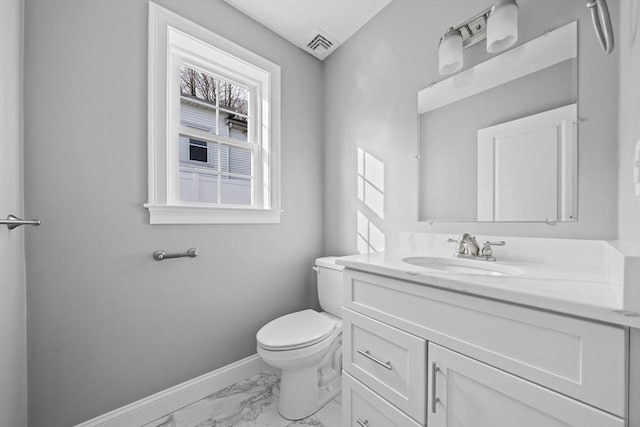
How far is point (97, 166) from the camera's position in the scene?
120 centimetres

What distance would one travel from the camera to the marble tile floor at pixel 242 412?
4.28 ft

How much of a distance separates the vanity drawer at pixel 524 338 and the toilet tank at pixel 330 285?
835mm

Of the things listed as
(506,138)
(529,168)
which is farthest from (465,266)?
(506,138)

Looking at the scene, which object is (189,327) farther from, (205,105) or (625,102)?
(625,102)

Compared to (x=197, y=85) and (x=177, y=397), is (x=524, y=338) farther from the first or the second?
(x=197, y=85)

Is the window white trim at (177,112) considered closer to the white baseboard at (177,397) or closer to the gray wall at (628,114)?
the white baseboard at (177,397)

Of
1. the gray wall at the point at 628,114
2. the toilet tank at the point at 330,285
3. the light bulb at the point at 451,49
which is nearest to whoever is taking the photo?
the gray wall at the point at 628,114

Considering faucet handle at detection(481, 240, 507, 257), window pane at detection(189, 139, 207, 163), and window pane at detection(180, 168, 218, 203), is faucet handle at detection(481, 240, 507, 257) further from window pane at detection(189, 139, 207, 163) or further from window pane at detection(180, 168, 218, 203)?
window pane at detection(189, 139, 207, 163)

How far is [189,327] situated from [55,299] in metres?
0.63

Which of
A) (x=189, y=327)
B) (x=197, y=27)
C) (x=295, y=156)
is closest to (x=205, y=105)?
(x=197, y=27)

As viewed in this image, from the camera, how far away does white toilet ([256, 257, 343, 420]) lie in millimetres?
1283

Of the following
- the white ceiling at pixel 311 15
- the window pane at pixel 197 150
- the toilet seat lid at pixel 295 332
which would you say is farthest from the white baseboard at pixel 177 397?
the white ceiling at pixel 311 15

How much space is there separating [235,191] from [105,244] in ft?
2.66

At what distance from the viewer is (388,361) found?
0.90 metres
